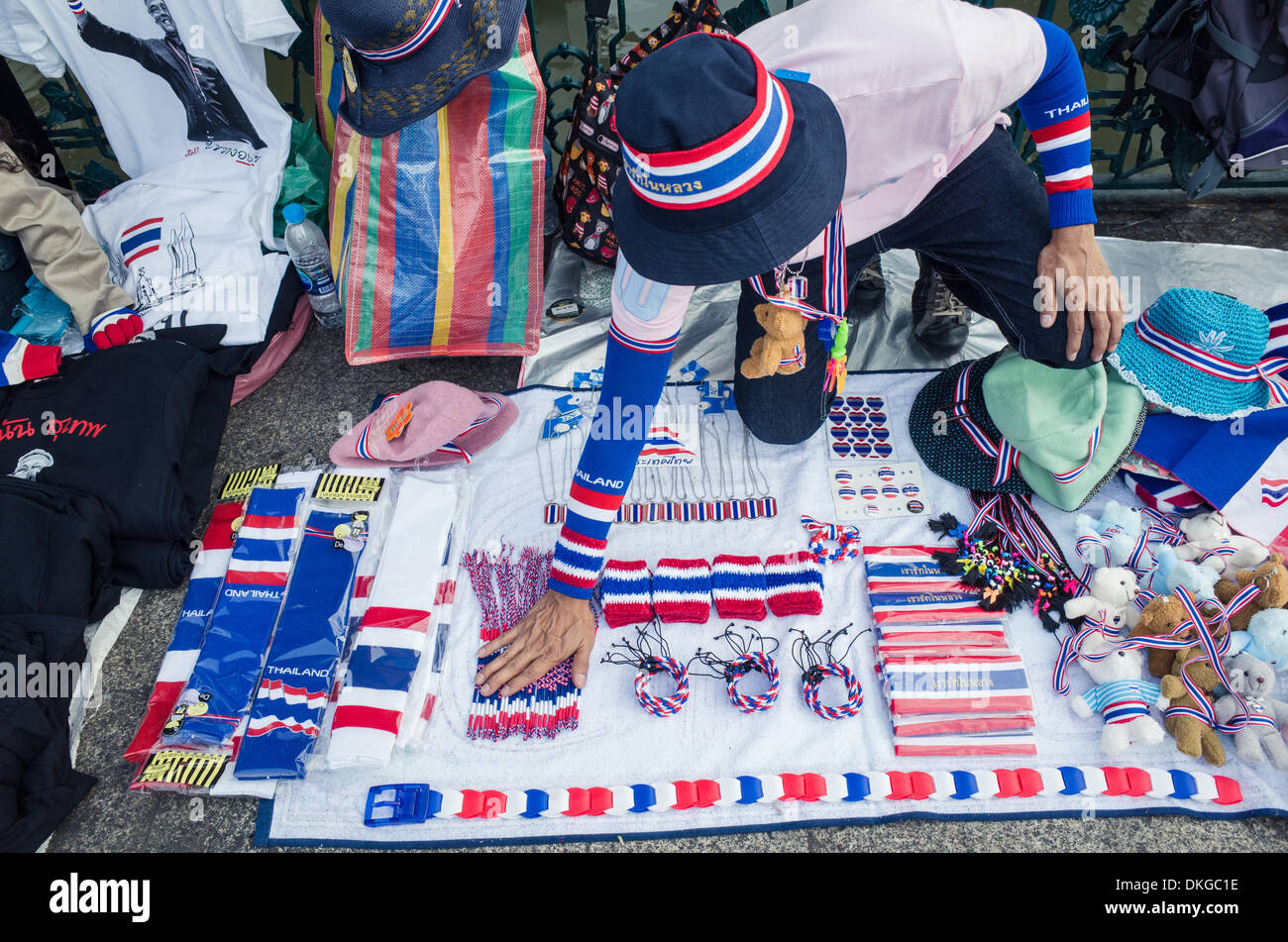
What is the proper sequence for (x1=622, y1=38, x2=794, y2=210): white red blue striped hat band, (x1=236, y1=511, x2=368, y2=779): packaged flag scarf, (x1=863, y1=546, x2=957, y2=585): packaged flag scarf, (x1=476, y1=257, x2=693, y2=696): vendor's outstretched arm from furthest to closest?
(x1=863, y1=546, x2=957, y2=585): packaged flag scarf → (x1=236, y1=511, x2=368, y2=779): packaged flag scarf → (x1=476, y1=257, x2=693, y2=696): vendor's outstretched arm → (x1=622, y1=38, x2=794, y2=210): white red blue striped hat band

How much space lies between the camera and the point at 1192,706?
2357 millimetres

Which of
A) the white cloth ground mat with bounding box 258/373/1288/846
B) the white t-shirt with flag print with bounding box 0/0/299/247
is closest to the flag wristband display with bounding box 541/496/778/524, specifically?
the white cloth ground mat with bounding box 258/373/1288/846

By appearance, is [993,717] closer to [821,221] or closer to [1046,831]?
[1046,831]

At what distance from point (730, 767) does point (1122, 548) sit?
1.40m

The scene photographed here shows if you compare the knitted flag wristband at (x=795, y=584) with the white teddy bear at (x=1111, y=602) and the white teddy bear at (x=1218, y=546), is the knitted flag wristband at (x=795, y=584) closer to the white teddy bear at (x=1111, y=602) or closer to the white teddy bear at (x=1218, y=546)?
the white teddy bear at (x=1111, y=602)

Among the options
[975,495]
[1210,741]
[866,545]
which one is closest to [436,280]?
[866,545]

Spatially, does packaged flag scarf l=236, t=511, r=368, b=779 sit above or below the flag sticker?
below

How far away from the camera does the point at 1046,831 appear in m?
2.30

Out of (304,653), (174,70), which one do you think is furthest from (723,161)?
(174,70)

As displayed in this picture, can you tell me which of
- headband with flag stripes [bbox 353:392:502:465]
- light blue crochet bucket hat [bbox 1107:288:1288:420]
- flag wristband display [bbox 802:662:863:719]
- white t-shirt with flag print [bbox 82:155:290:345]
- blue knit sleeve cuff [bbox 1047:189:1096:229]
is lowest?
flag wristband display [bbox 802:662:863:719]

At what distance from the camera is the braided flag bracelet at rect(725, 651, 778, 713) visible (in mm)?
2443

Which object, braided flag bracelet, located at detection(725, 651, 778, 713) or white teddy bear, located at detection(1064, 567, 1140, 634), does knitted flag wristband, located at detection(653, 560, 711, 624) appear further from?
white teddy bear, located at detection(1064, 567, 1140, 634)

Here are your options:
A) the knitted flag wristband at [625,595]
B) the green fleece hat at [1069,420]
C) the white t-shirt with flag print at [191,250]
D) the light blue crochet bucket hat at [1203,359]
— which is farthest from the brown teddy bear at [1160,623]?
the white t-shirt with flag print at [191,250]

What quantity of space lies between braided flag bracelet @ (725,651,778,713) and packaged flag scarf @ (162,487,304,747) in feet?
4.72
